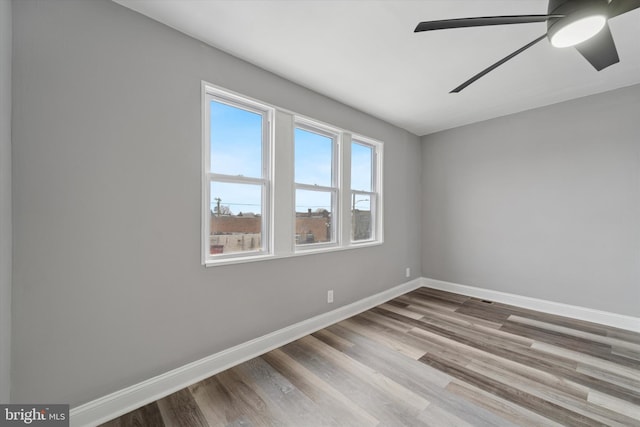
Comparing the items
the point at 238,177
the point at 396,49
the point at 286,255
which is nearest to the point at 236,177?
the point at 238,177

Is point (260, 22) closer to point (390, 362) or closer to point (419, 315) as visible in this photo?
point (390, 362)

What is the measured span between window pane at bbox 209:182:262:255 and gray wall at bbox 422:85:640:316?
10.8ft

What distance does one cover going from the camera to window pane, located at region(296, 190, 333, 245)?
109 inches

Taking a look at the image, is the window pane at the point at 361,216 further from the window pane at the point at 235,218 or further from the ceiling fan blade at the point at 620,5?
the ceiling fan blade at the point at 620,5

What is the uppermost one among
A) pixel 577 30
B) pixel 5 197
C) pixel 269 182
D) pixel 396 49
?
pixel 396 49

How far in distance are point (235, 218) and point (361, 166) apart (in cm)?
202

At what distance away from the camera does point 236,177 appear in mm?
2219

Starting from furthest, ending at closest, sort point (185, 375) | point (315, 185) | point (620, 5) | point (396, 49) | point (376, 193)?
point (376, 193)
point (315, 185)
point (396, 49)
point (185, 375)
point (620, 5)

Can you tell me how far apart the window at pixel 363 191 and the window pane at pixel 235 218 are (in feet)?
4.72

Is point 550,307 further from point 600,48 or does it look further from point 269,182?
point 269,182

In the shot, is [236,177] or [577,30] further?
[236,177]

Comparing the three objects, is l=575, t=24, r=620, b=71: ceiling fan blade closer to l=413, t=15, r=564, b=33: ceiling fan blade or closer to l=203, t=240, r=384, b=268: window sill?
l=413, t=15, r=564, b=33: ceiling fan blade

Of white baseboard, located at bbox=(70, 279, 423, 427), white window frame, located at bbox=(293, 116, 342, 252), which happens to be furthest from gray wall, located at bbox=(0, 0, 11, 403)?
white window frame, located at bbox=(293, 116, 342, 252)

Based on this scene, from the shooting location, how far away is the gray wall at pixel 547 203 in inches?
110
